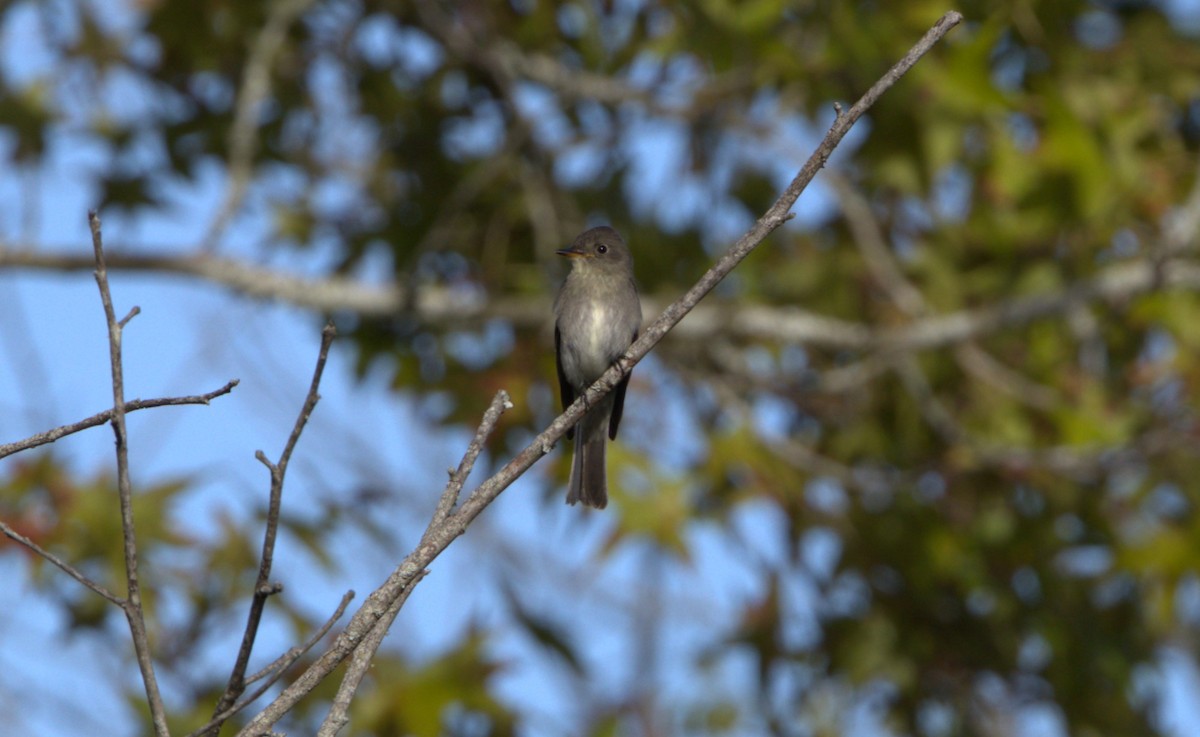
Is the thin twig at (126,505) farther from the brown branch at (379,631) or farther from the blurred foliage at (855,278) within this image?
the blurred foliage at (855,278)

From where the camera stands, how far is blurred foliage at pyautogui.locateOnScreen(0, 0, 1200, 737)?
6.78 meters

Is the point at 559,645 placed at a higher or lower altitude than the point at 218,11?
lower

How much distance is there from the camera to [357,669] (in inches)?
100

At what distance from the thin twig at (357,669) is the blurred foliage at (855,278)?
12.4 feet

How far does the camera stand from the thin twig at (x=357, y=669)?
95.8 inches

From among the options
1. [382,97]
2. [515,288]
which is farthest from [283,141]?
[515,288]

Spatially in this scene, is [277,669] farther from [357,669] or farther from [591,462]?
[591,462]

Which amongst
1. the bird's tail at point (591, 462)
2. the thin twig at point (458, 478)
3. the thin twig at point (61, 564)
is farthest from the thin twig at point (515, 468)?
the bird's tail at point (591, 462)

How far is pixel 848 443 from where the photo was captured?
7840 mm

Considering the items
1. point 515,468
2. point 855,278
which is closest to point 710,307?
point 855,278

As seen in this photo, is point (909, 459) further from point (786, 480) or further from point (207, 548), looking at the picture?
point (207, 548)

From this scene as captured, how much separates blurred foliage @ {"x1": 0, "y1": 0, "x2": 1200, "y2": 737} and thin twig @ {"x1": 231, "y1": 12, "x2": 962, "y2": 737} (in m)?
3.51

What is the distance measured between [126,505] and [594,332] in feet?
10.9

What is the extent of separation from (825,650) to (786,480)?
118 centimetres
